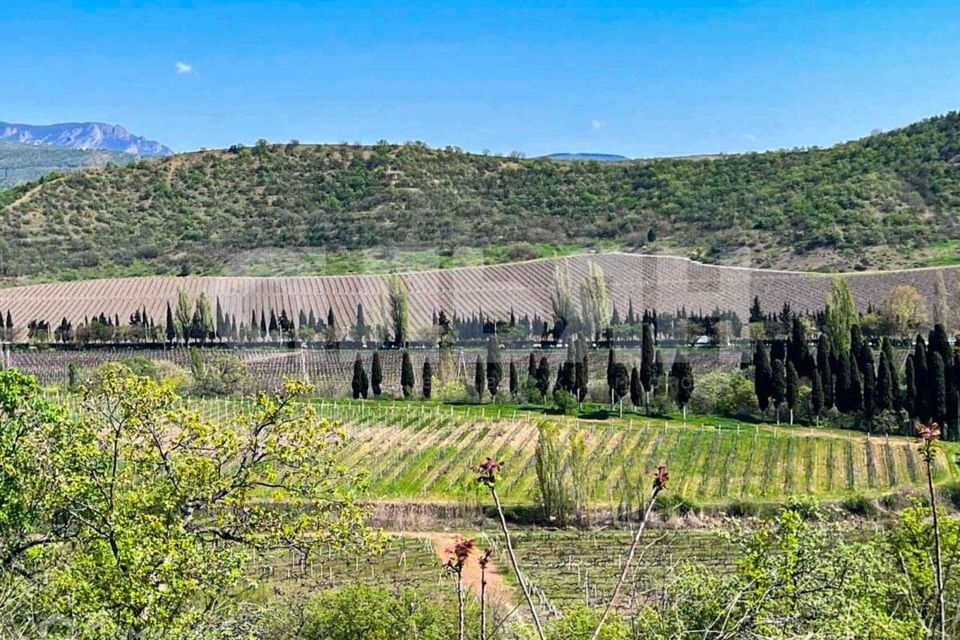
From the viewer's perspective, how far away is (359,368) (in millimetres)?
49156

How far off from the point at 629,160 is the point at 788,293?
52.3 m

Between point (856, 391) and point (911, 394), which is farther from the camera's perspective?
point (856, 391)

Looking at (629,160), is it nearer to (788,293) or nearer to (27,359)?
(788,293)

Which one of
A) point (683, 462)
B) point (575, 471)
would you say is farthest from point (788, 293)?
point (575, 471)

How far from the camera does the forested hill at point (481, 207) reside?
82.2m

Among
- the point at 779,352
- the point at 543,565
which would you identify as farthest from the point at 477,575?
the point at 779,352

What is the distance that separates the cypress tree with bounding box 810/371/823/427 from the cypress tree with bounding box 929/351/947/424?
4.44 meters

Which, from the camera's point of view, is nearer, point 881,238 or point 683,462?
point 683,462

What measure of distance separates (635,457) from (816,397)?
33.8 ft

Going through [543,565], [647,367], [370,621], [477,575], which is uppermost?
[647,367]

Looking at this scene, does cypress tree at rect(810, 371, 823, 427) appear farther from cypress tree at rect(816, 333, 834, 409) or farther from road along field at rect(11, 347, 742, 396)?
road along field at rect(11, 347, 742, 396)

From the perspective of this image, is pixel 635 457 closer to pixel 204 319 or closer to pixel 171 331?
pixel 204 319

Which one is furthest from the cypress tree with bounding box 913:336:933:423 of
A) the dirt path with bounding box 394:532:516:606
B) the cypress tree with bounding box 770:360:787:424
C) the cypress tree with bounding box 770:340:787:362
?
the dirt path with bounding box 394:532:516:606

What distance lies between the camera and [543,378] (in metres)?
46.9
